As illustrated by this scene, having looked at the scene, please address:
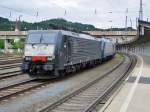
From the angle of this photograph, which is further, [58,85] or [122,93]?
[58,85]

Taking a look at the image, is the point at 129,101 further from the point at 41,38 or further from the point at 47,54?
the point at 41,38

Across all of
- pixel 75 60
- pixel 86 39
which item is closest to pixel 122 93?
pixel 75 60

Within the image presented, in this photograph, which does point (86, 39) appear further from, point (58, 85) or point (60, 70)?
point (58, 85)

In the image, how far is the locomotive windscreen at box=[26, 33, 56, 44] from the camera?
24125mm

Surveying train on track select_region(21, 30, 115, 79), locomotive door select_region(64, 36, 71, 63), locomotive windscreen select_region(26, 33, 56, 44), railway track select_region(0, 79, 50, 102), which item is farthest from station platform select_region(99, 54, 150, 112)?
locomotive door select_region(64, 36, 71, 63)

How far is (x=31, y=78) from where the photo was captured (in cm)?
2498

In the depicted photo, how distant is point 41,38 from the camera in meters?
24.4

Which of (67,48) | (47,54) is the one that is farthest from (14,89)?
(67,48)

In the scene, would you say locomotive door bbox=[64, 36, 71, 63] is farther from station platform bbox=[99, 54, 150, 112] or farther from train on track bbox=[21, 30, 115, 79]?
station platform bbox=[99, 54, 150, 112]

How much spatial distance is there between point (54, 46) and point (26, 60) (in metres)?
1.74

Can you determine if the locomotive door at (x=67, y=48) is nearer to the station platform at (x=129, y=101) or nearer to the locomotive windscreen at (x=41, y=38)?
the locomotive windscreen at (x=41, y=38)

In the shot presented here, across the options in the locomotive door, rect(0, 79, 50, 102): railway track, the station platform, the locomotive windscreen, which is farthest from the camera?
the locomotive door

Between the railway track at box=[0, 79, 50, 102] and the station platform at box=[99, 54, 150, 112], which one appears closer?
the station platform at box=[99, 54, 150, 112]

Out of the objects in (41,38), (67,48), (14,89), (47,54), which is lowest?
(14,89)
